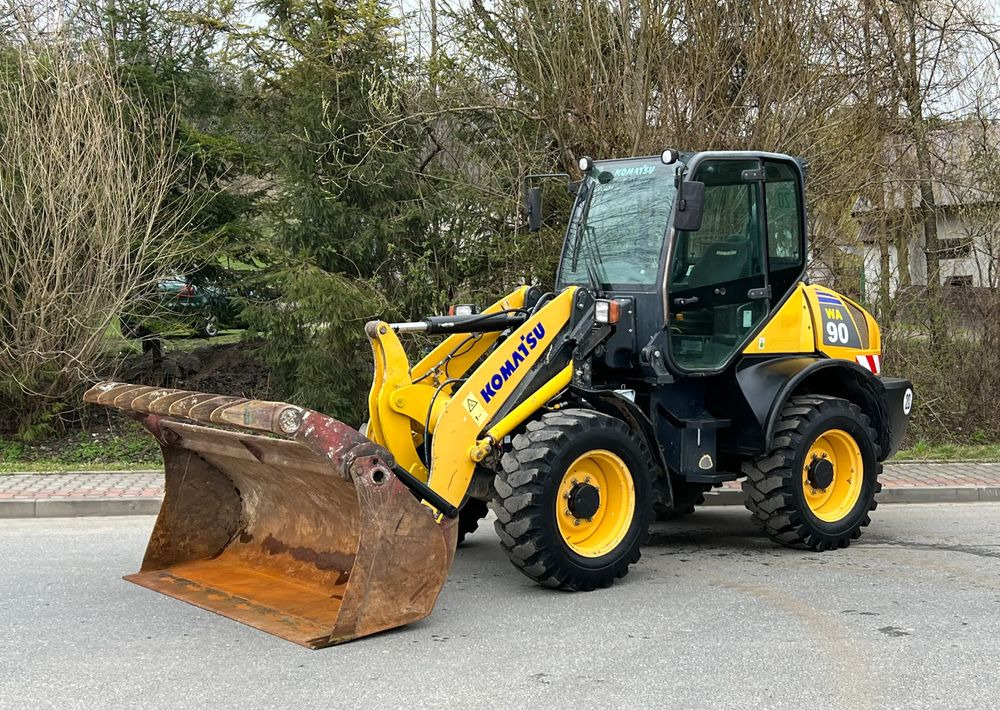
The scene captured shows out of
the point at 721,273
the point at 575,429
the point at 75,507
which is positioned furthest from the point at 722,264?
the point at 75,507

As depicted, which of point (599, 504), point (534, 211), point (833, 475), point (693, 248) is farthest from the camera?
point (534, 211)

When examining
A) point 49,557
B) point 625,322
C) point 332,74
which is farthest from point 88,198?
point 625,322

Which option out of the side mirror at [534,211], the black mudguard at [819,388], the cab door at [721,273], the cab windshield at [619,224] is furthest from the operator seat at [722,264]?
the side mirror at [534,211]

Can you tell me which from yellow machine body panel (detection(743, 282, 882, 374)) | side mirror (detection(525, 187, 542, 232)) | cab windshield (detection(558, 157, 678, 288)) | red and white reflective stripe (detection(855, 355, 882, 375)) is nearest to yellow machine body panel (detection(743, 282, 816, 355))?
yellow machine body panel (detection(743, 282, 882, 374))

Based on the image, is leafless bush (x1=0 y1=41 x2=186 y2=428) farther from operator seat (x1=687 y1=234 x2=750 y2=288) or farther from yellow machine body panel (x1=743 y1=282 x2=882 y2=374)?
yellow machine body panel (x1=743 y1=282 x2=882 y2=374)

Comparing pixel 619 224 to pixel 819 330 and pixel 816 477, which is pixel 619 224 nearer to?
pixel 819 330

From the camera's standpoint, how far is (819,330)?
798cm

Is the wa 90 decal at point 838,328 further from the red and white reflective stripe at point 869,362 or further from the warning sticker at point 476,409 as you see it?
the warning sticker at point 476,409

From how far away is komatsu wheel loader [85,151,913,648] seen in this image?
5574 millimetres

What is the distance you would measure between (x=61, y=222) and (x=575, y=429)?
725cm

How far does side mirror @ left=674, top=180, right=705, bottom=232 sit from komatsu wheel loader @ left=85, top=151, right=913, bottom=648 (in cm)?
1

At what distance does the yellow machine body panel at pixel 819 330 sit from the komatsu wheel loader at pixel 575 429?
20 millimetres

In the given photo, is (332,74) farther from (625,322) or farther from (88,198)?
(625,322)

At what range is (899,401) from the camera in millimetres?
8328
